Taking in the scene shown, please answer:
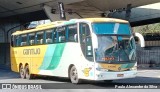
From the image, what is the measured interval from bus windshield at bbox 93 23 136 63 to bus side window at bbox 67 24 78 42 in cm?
136

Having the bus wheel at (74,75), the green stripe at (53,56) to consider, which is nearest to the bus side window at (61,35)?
the green stripe at (53,56)

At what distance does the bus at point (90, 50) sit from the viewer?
51.5 ft

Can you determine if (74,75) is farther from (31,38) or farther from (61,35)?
(31,38)

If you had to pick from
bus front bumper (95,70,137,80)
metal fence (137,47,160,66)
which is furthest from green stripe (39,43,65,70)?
metal fence (137,47,160,66)

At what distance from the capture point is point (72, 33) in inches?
691

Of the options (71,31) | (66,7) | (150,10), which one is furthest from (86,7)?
(71,31)

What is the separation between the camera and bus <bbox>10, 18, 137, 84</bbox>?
51.5ft

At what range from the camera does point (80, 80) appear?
56.3 feet

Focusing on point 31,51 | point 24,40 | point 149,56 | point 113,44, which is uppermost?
point 24,40

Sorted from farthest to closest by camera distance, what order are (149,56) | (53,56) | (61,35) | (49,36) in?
(149,56) → (49,36) → (53,56) → (61,35)

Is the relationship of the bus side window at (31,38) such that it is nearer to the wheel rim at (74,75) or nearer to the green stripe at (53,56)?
the green stripe at (53,56)

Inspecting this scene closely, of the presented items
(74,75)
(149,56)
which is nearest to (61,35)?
(74,75)

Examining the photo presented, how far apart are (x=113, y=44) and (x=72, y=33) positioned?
7.98 feet

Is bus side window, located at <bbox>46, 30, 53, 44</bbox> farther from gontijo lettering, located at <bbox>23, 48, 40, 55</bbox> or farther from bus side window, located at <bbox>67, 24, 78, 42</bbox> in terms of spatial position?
bus side window, located at <bbox>67, 24, 78, 42</bbox>
